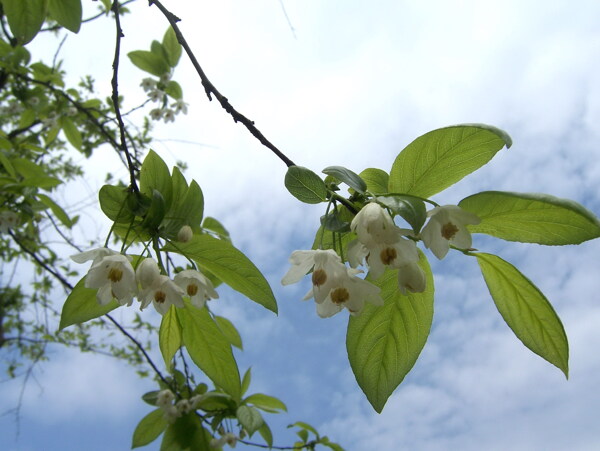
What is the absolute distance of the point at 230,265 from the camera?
1038 millimetres

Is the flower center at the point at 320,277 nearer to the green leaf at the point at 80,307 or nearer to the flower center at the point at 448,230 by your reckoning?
the flower center at the point at 448,230

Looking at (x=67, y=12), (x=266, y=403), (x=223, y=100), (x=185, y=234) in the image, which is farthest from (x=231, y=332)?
(x=67, y=12)

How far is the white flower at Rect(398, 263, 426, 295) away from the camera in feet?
2.63

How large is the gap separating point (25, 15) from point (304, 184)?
95 centimetres

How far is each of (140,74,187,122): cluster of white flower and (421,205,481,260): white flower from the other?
2.55 meters

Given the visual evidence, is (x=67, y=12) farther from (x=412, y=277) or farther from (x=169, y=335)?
(x=412, y=277)

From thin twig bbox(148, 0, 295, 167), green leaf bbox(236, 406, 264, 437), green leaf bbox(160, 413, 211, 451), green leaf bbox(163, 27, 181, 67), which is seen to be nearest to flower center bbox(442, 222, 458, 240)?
thin twig bbox(148, 0, 295, 167)

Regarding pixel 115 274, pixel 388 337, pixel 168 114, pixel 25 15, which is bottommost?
pixel 388 337

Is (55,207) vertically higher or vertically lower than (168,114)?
lower

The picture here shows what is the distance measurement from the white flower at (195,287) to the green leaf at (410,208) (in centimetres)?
46

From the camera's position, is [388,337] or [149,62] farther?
[149,62]

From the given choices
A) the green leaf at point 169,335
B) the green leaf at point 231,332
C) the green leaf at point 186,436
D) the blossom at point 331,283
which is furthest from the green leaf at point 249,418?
the blossom at point 331,283

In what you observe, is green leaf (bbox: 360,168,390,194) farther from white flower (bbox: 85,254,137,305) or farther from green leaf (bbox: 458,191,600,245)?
Answer: white flower (bbox: 85,254,137,305)

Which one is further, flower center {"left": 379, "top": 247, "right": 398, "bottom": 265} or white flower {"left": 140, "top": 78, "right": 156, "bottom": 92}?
white flower {"left": 140, "top": 78, "right": 156, "bottom": 92}
